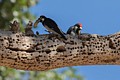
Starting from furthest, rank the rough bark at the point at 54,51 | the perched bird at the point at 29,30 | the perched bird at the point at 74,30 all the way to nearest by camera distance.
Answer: the perched bird at the point at 74,30 < the perched bird at the point at 29,30 < the rough bark at the point at 54,51

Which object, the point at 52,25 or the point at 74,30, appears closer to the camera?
the point at 52,25

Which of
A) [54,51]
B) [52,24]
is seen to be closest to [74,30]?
[52,24]

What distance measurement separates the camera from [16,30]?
371cm

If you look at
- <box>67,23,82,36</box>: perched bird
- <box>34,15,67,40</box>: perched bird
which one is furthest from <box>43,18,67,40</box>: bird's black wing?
<box>67,23,82,36</box>: perched bird

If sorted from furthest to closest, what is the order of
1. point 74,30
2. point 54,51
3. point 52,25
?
point 74,30 → point 52,25 → point 54,51

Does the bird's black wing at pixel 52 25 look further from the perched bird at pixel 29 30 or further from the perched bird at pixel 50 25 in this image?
the perched bird at pixel 29 30

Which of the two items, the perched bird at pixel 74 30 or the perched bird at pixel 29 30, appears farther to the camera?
the perched bird at pixel 74 30

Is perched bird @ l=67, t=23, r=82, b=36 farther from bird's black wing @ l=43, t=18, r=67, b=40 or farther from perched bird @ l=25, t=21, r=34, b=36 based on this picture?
perched bird @ l=25, t=21, r=34, b=36

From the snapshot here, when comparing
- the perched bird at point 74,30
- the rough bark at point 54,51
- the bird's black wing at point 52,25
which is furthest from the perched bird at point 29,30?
the perched bird at point 74,30

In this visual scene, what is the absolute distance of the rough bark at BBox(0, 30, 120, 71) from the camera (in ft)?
11.8

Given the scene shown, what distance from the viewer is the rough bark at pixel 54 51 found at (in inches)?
141

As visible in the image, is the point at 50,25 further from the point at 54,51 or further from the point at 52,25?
the point at 54,51

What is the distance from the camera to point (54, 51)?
3662 mm

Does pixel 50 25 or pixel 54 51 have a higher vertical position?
pixel 50 25
